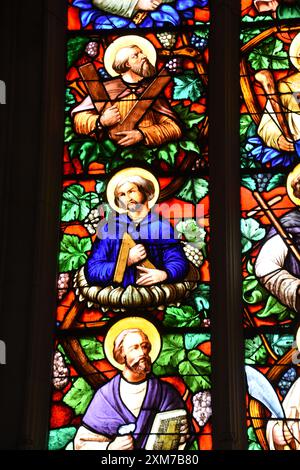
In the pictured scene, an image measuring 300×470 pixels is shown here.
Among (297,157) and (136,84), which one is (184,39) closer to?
(136,84)

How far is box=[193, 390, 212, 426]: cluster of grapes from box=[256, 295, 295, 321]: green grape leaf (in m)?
0.71

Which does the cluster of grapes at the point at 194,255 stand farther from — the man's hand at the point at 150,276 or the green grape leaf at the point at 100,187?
the green grape leaf at the point at 100,187

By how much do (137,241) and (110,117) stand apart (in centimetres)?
112

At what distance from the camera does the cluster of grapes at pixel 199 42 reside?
13625 millimetres

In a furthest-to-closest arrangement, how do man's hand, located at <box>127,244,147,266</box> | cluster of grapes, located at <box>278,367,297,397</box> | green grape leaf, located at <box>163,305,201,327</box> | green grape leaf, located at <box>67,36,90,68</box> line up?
green grape leaf, located at <box>67,36,90,68</box>, man's hand, located at <box>127,244,147,266</box>, green grape leaf, located at <box>163,305,201,327</box>, cluster of grapes, located at <box>278,367,297,397</box>

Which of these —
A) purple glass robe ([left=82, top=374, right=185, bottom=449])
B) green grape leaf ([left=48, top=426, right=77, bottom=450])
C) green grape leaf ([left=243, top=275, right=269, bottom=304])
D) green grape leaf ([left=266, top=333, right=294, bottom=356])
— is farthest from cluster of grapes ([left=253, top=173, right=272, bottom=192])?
green grape leaf ([left=48, top=426, right=77, bottom=450])

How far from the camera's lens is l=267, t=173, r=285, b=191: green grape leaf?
12922 millimetres

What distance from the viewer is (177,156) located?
43.2 ft

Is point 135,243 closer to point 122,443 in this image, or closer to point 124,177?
point 124,177

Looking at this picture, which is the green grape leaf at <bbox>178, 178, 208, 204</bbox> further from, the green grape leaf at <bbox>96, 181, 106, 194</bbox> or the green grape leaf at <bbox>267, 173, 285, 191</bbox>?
the green grape leaf at <bbox>96, 181, 106, 194</bbox>

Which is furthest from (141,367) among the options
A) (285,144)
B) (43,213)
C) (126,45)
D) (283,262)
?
(126,45)

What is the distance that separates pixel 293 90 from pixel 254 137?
518mm

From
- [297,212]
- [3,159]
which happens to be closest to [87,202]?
[3,159]

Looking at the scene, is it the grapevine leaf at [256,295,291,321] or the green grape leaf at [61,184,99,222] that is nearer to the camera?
the grapevine leaf at [256,295,291,321]
